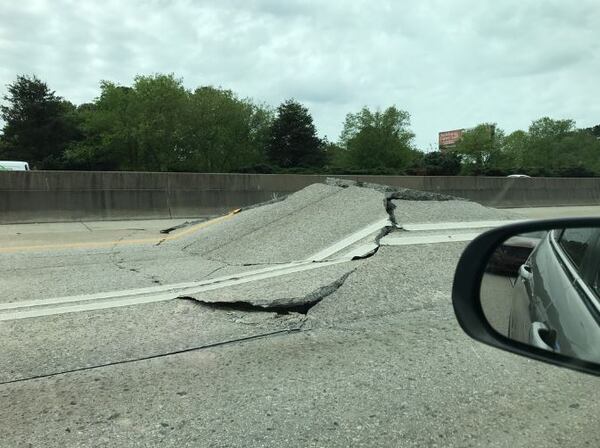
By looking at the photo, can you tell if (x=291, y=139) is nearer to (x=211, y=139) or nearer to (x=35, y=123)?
(x=211, y=139)

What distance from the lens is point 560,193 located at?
92.8 ft

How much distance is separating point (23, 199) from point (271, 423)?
1402cm

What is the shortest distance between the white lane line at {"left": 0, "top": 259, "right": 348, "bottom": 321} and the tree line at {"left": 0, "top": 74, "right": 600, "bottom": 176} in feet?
95.8

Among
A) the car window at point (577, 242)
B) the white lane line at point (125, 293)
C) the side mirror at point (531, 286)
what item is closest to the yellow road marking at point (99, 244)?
the white lane line at point (125, 293)

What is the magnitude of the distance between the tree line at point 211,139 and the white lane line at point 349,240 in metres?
27.3

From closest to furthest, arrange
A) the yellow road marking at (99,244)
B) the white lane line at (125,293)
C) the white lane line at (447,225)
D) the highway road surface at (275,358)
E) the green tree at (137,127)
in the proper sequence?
the highway road surface at (275,358)
the white lane line at (125,293)
the white lane line at (447,225)
the yellow road marking at (99,244)
the green tree at (137,127)

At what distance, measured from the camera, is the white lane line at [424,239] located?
7738mm

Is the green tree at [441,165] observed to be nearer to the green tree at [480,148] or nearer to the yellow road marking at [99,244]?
the green tree at [480,148]

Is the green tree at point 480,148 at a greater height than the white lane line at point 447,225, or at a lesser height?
greater

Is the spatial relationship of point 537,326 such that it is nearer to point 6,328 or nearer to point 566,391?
point 566,391

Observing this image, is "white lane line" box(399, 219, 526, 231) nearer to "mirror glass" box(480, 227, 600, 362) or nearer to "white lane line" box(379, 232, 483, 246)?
"white lane line" box(379, 232, 483, 246)

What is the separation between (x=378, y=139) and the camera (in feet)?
194

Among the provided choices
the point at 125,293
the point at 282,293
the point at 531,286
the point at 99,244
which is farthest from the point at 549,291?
the point at 99,244

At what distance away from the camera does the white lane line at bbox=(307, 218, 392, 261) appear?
26.0 ft
